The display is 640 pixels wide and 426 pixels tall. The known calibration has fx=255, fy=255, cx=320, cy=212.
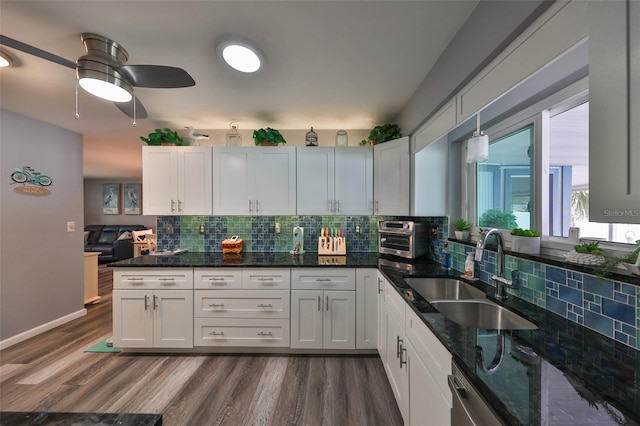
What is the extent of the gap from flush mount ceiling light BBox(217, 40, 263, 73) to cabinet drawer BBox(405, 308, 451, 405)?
74.3 inches

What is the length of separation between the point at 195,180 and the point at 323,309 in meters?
1.99

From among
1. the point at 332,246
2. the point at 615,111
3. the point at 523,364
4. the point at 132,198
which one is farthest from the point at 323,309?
the point at 132,198

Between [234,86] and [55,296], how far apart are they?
3452 mm

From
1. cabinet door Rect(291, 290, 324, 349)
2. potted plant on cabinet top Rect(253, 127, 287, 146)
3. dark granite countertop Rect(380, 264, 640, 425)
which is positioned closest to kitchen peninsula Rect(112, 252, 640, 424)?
dark granite countertop Rect(380, 264, 640, 425)

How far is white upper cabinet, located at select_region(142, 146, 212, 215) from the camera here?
9.44 feet

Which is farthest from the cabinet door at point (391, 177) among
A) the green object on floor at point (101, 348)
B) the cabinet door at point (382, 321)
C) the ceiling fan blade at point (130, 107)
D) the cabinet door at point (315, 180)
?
the green object on floor at point (101, 348)

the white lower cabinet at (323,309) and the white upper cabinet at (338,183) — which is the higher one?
the white upper cabinet at (338,183)

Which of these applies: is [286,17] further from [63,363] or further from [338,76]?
[63,363]

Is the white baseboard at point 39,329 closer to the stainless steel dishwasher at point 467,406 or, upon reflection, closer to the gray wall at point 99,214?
the stainless steel dishwasher at point 467,406

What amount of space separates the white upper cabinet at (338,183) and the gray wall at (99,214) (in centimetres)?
683

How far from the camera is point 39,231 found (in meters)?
3.01

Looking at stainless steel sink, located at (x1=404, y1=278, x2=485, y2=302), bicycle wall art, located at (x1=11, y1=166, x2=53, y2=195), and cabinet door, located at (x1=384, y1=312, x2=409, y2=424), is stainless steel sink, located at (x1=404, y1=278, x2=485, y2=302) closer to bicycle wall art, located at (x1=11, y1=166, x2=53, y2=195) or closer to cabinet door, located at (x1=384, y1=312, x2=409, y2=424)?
cabinet door, located at (x1=384, y1=312, x2=409, y2=424)

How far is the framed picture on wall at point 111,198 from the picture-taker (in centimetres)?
768

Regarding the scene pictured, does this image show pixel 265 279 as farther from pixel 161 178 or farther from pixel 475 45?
pixel 475 45
